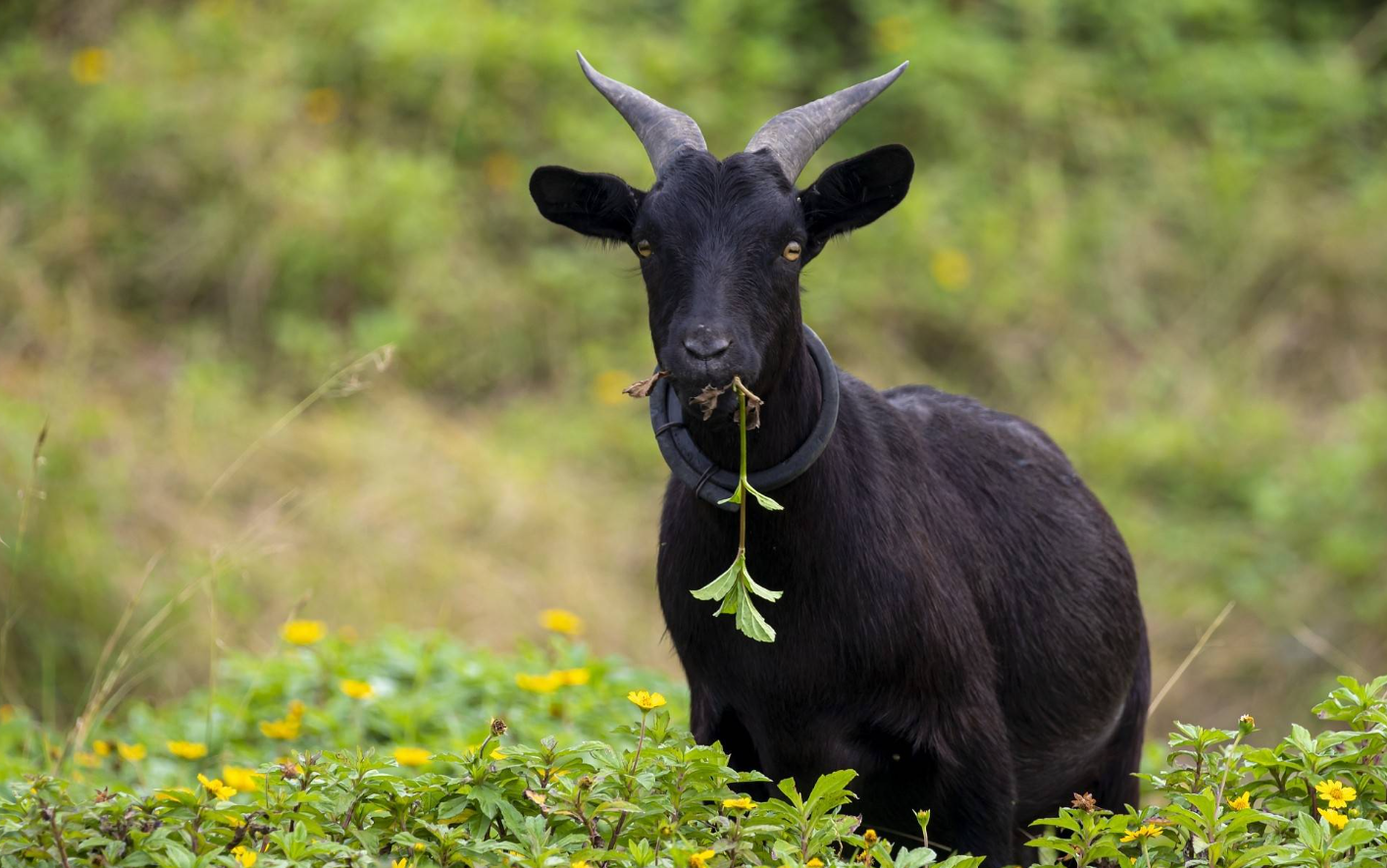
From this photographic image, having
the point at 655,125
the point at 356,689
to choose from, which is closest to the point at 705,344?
the point at 655,125

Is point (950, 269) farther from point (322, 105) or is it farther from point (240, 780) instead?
point (240, 780)

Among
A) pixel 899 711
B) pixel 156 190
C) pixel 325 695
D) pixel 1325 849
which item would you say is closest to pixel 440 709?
pixel 325 695

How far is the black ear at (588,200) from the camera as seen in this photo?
4.36 m

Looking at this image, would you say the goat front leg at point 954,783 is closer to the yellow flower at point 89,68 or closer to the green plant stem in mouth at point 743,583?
the green plant stem in mouth at point 743,583

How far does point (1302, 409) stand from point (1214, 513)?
115 centimetres

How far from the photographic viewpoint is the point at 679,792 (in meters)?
3.32

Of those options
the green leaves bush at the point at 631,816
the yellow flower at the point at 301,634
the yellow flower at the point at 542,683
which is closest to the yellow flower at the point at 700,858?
the green leaves bush at the point at 631,816

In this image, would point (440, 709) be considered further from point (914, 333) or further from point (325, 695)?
point (914, 333)

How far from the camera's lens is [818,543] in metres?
4.19

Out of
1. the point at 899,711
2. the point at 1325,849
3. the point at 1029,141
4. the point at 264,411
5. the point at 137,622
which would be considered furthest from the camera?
the point at 1029,141

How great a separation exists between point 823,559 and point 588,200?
1.19m

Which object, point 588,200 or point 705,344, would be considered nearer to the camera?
point 705,344

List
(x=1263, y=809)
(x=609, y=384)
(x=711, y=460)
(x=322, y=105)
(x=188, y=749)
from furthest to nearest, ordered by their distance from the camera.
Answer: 1. (x=322, y=105)
2. (x=609, y=384)
3. (x=188, y=749)
4. (x=711, y=460)
5. (x=1263, y=809)

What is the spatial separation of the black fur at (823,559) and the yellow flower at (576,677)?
113 cm
